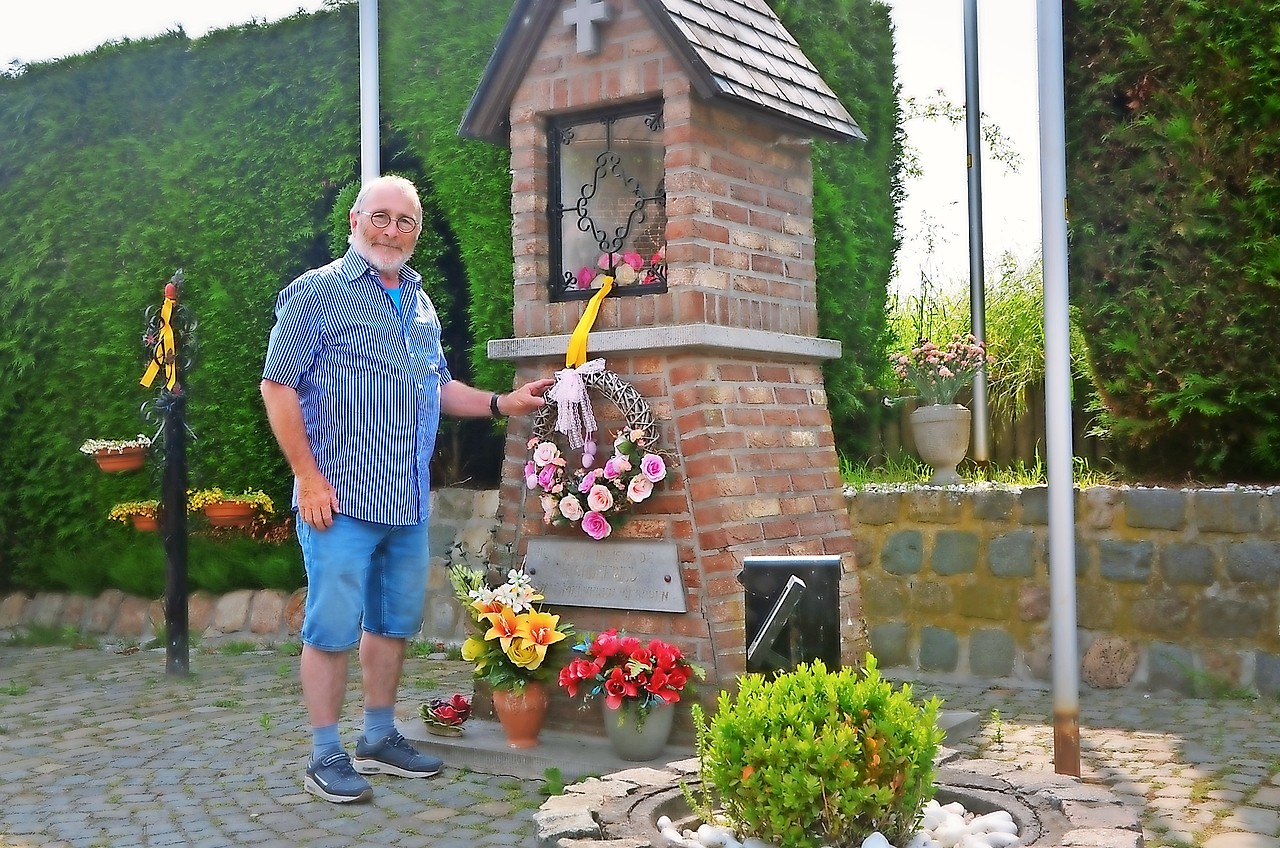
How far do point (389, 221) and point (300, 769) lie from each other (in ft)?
6.45

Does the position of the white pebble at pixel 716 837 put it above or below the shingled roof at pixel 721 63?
below

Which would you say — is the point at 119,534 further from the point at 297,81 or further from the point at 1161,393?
the point at 1161,393

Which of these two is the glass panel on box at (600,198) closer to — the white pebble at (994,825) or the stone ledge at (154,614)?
the white pebble at (994,825)

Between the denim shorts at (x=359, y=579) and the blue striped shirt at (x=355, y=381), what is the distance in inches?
3.7

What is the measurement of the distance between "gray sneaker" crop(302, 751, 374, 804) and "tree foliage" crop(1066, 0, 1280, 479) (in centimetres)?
374

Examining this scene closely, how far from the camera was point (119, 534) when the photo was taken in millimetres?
8406

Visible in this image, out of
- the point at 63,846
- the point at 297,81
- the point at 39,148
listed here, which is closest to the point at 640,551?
the point at 63,846

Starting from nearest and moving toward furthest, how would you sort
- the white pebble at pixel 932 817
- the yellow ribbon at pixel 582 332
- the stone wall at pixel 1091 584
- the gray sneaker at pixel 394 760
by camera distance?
the white pebble at pixel 932 817 → the gray sneaker at pixel 394 760 → the yellow ribbon at pixel 582 332 → the stone wall at pixel 1091 584

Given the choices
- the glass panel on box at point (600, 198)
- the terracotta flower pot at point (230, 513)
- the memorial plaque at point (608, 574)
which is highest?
the glass panel on box at point (600, 198)

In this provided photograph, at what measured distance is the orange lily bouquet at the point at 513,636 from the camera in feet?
14.4

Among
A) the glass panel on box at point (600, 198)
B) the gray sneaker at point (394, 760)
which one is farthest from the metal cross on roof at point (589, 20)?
the gray sneaker at point (394, 760)

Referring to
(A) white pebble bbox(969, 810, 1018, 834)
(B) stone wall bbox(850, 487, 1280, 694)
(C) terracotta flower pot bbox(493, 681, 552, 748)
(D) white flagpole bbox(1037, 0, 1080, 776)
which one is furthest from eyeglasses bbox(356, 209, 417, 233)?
(B) stone wall bbox(850, 487, 1280, 694)

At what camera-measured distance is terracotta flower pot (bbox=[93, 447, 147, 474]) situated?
7945 mm

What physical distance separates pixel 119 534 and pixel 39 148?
2819 mm
